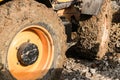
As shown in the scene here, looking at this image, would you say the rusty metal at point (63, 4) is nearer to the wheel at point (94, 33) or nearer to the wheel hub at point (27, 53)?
the wheel at point (94, 33)

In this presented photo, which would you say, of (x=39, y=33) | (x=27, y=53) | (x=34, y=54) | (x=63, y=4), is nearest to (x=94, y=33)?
(x=63, y=4)

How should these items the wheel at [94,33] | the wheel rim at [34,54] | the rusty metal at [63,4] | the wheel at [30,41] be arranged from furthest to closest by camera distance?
the wheel at [94,33]
the rusty metal at [63,4]
the wheel rim at [34,54]
the wheel at [30,41]

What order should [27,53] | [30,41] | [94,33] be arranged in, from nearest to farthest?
[27,53]
[30,41]
[94,33]

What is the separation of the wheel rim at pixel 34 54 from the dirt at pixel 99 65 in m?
0.63

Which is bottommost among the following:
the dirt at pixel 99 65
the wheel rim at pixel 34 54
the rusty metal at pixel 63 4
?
the dirt at pixel 99 65

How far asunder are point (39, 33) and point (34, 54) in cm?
26

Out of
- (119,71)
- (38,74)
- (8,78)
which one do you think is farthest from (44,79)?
(119,71)

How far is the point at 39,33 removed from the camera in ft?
12.1

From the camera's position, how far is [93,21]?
185 inches

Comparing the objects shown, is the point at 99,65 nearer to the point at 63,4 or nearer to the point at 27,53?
the point at 63,4

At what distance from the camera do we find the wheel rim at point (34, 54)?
3.45 metres

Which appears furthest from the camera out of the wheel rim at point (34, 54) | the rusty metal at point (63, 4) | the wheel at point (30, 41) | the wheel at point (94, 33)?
the wheel at point (94, 33)

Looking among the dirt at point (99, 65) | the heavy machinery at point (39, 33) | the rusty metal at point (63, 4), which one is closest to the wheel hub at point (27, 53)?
the heavy machinery at point (39, 33)

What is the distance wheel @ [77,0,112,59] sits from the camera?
4727mm
